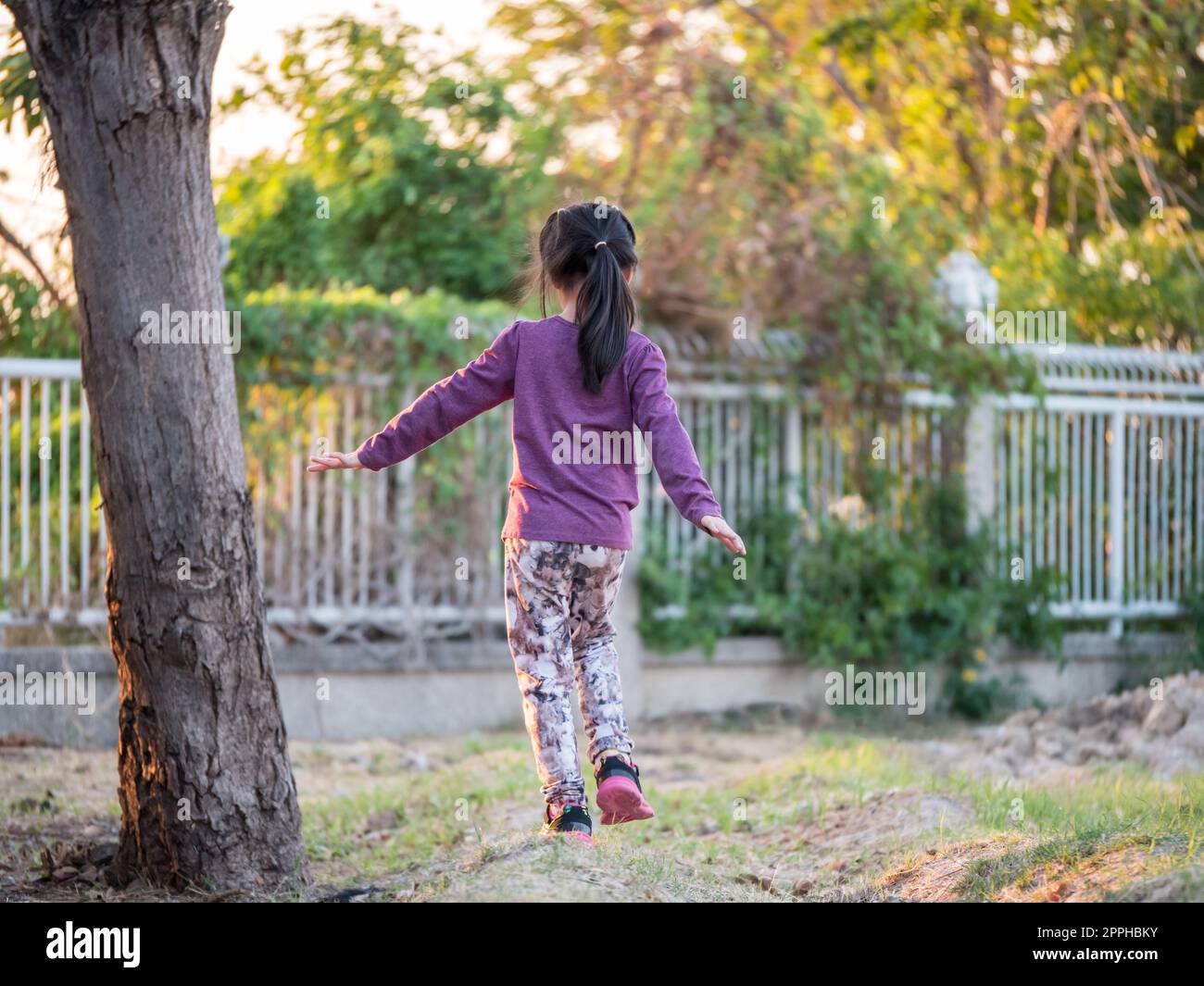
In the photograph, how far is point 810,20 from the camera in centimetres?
1336

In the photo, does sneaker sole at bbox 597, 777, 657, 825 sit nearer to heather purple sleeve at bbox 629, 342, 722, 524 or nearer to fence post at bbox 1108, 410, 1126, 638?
heather purple sleeve at bbox 629, 342, 722, 524

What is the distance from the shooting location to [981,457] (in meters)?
8.92

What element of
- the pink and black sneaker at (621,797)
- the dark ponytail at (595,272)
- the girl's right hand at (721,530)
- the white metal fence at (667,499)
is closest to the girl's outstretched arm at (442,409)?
the dark ponytail at (595,272)

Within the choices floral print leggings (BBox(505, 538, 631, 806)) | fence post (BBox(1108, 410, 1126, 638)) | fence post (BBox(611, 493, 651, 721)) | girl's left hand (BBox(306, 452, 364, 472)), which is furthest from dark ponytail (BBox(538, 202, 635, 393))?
fence post (BBox(1108, 410, 1126, 638))

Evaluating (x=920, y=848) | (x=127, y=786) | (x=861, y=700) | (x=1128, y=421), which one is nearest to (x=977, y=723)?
(x=861, y=700)

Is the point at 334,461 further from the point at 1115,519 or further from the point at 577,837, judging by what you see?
the point at 1115,519

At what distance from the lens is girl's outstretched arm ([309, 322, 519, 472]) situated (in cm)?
406

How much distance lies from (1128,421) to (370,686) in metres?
5.66

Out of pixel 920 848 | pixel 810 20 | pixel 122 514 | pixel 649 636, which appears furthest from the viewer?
pixel 810 20

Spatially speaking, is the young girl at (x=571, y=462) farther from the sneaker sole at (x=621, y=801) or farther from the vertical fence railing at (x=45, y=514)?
the vertical fence railing at (x=45, y=514)

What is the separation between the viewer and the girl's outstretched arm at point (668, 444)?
3830 mm

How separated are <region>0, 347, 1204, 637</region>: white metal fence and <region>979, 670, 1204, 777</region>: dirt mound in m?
1.64

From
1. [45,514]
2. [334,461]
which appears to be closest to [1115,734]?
[334,461]
